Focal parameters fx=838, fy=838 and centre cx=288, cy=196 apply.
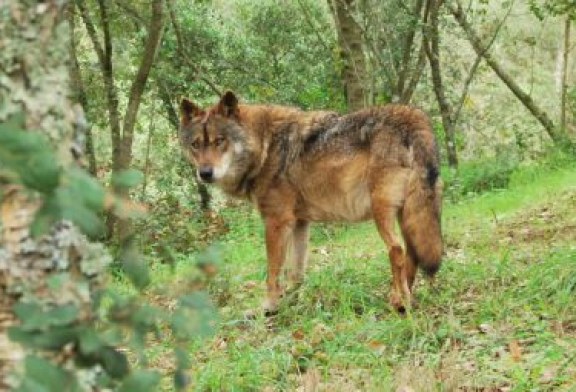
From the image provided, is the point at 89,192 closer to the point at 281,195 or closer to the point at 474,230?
the point at 281,195

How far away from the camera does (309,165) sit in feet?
23.3

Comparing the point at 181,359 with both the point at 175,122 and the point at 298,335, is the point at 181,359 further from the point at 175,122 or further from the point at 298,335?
the point at 175,122

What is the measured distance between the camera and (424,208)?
631cm

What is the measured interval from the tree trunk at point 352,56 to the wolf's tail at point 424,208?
25.4 feet

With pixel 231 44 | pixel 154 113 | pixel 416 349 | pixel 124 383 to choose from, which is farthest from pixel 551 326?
pixel 154 113

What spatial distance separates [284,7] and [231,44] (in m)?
1.82

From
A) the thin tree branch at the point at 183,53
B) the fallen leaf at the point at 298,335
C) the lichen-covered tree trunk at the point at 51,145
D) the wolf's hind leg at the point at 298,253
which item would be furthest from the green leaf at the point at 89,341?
the thin tree branch at the point at 183,53

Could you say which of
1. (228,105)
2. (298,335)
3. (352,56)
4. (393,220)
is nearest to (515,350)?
(298,335)

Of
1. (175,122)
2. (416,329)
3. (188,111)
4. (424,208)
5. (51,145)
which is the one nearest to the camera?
(51,145)

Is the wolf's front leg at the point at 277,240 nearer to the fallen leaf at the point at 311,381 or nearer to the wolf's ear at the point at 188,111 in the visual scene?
the wolf's ear at the point at 188,111

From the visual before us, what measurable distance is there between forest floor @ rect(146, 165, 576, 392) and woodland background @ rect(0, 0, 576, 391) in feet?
0.10

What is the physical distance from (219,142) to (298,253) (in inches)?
48.1

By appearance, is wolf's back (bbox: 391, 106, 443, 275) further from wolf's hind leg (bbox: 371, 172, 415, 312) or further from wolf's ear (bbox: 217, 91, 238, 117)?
wolf's ear (bbox: 217, 91, 238, 117)

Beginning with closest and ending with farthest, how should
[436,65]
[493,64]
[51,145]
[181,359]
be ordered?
[181,359], [51,145], [493,64], [436,65]
